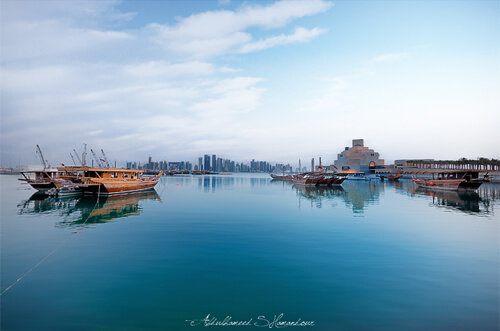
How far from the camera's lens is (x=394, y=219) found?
27.1 meters

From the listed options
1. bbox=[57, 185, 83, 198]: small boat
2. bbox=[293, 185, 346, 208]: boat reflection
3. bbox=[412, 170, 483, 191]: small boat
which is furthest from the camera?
bbox=[412, 170, 483, 191]: small boat

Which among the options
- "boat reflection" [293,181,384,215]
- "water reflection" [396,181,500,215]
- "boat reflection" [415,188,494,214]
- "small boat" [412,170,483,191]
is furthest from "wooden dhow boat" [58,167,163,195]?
"small boat" [412,170,483,191]

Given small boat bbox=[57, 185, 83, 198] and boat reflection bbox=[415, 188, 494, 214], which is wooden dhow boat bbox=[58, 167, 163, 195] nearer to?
small boat bbox=[57, 185, 83, 198]

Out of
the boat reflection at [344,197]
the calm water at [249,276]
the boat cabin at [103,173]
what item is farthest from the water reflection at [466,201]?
the boat cabin at [103,173]

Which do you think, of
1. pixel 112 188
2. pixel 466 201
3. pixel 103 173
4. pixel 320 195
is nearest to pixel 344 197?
pixel 320 195

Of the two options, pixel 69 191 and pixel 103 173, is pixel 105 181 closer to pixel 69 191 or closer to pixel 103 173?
pixel 103 173

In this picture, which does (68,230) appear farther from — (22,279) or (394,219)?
(394,219)

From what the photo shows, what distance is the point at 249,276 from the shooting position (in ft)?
38.7

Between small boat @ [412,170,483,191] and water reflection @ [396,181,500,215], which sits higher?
small boat @ [412,170,483,191]

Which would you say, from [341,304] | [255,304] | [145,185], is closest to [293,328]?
[255,304]

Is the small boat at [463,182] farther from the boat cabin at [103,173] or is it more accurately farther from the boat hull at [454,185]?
the boat cabin at [103,173]

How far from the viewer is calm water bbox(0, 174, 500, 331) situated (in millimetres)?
8445

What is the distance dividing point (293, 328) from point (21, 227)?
83.0ft

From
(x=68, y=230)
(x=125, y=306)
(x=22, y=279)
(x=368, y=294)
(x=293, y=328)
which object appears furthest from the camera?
(x=68, y=230)
